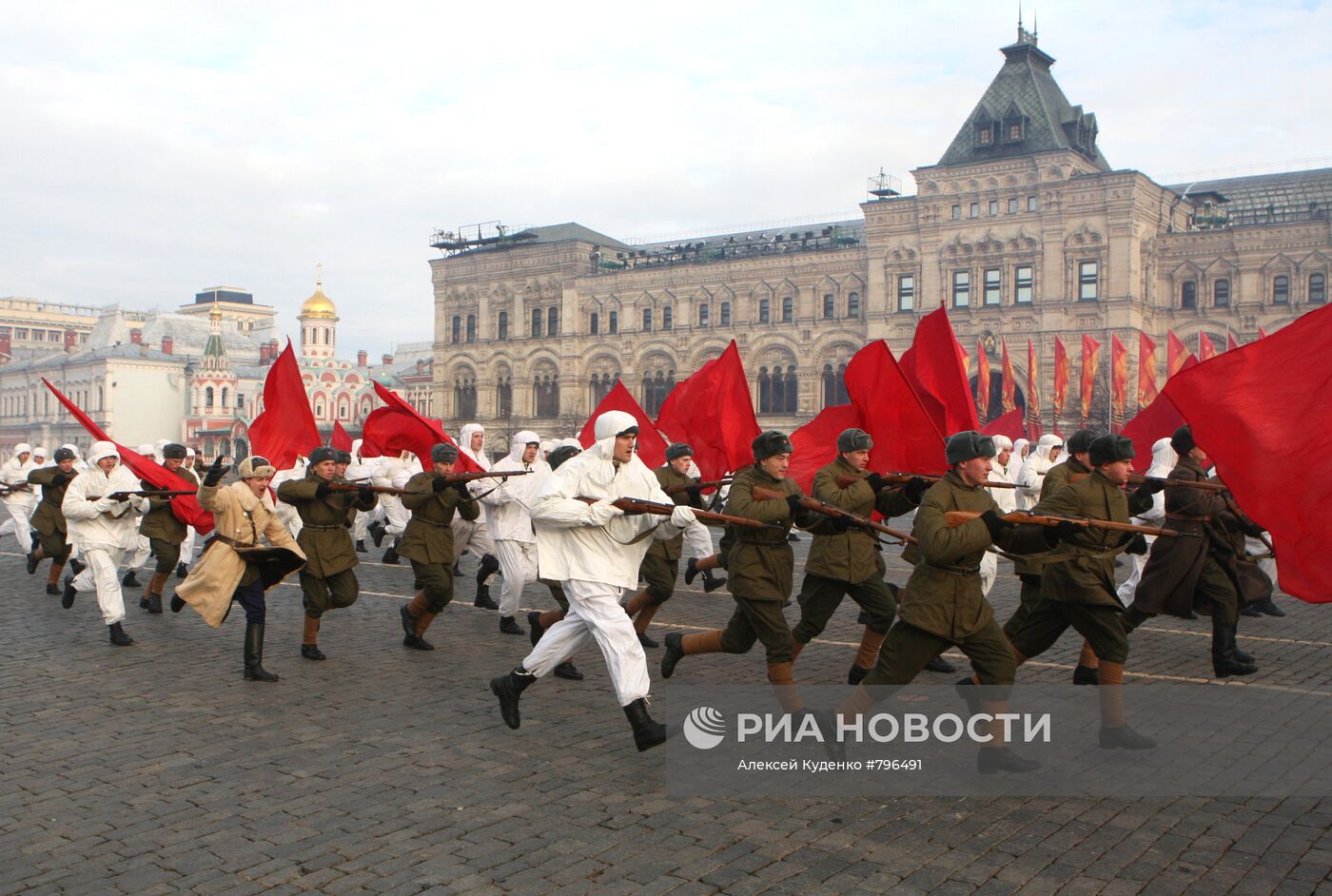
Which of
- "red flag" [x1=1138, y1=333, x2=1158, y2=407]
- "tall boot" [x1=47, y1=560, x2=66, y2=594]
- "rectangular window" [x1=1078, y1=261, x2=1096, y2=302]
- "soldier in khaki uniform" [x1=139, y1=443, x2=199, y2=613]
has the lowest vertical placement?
"tall boot" [x1=47, y1=560, x2=66, y2=594]

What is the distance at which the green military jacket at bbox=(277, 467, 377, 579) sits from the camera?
922 centimetres

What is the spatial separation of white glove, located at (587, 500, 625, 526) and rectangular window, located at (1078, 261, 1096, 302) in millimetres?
45114

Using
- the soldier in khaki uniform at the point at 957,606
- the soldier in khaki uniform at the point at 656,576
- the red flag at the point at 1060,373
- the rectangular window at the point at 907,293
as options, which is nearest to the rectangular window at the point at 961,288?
the rectangular window at the point at 907,293

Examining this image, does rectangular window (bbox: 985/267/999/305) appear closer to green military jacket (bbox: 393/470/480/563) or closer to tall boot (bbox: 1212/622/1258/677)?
tall boot (bbox: 1212/622/1258/677)

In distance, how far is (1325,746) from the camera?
6684 mm

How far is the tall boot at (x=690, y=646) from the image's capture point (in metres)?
7.37

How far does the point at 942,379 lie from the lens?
10359 millimetres

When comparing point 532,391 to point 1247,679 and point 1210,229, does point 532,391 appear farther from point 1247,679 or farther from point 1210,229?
point 1247,679

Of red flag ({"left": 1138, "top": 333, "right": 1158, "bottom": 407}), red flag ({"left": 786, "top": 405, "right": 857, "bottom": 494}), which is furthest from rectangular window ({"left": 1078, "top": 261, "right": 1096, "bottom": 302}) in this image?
red flag ({"left": 786, "top": 405, "right": 857, "bottom": 494})

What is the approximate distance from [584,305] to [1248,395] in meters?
57.7

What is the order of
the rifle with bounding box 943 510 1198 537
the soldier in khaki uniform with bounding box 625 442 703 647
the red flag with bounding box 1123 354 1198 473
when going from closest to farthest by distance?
the rifle with bounding box 943 510 1198 537, the soldier in khaki uniform with bounding box 625 442 703 647, the red flag with bounding box 1123 354 1198 473

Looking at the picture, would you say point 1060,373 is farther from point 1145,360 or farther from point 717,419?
point 717,419

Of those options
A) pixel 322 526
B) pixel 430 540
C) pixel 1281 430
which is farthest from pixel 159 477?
pixel 1281 430

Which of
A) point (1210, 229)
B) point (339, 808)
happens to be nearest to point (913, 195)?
point (1210, 229)
